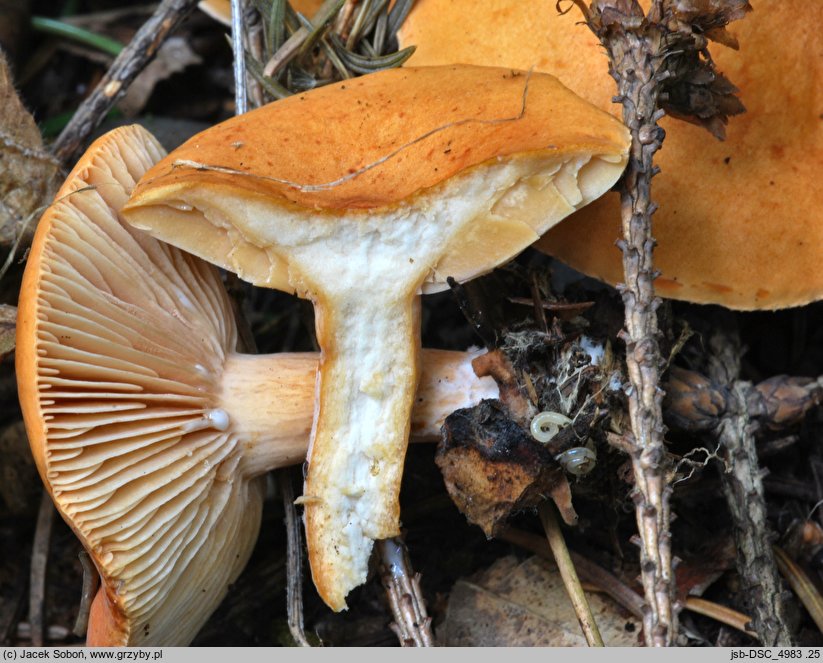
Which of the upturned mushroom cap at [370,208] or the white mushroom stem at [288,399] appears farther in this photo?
the white mushroom stem at [288,399]

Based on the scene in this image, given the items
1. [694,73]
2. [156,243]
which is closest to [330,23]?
[156,243]

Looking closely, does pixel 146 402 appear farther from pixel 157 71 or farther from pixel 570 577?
pixel 157 71

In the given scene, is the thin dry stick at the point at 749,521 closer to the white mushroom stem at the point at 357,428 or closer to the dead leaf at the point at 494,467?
the dead leaf at the point at 494,467

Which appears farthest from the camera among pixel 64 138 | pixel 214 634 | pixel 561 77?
pixel 64 138

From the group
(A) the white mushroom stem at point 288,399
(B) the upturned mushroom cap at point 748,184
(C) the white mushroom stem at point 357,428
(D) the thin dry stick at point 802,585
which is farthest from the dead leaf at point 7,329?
(D) the thin dry stick at point 802,585

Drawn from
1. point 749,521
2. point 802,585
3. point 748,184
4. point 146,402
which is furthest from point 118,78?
point 802,585

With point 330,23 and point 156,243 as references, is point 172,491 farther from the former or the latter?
point 330,23

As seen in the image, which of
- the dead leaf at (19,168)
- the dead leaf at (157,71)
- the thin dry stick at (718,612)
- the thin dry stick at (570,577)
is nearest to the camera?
the thin dry stick at (570,577)
